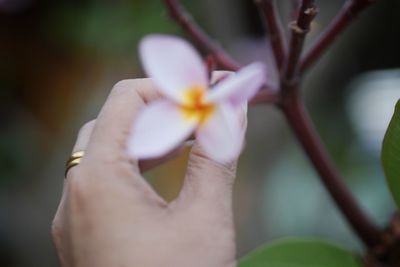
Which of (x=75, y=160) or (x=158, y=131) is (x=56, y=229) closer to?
(x=75, y=160)

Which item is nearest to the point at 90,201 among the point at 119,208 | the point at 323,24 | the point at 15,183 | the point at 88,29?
the point at 119,208

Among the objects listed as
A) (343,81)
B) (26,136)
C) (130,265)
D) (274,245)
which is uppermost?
(130,265)

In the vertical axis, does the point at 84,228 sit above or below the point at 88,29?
above

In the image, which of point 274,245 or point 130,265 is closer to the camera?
point 130,265

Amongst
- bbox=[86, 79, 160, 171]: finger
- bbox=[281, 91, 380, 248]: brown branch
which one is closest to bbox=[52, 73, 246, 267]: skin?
bbox=[86, 79, 160, 171]: finger

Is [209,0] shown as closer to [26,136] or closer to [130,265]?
[26,136]

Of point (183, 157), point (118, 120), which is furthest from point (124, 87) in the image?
point (183, 157)
